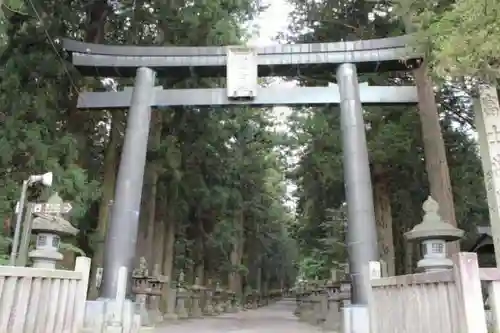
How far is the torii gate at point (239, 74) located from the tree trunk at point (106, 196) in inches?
77.5

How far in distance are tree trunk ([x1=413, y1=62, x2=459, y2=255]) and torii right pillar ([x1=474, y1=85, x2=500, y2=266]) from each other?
5.21 ft

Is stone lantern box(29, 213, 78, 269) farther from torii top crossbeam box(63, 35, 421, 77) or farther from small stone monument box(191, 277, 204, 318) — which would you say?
small stone monument box(191, 277, 204, 318)

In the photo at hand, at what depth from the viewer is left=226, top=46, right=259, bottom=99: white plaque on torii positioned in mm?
10445

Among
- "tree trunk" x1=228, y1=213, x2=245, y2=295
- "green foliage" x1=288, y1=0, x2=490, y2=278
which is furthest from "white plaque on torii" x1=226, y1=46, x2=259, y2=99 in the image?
"tree trunk" x1=228, y1=213, x2=245, y2=295

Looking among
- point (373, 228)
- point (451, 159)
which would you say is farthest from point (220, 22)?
point (451, 159)

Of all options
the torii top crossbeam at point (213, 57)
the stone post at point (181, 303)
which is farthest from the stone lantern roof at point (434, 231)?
the stone post at point (181, 303)

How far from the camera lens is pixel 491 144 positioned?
7.16 metres

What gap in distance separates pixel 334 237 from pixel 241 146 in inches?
258

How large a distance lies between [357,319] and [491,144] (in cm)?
372

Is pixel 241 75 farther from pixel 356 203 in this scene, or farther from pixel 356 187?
pixel 356 203

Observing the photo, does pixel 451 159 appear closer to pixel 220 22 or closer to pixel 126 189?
pixel 220 22

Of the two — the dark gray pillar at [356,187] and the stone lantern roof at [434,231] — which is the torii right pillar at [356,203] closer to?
the dark gray pillar at [356,187]

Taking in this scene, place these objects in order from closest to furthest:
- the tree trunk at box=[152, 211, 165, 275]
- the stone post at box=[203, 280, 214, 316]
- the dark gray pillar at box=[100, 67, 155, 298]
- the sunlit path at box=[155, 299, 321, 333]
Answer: the dark gray pillar at box=[100, 67, 155, 298]
the sunlit path at box=[155, 299, 321, 333]
the tree trunk at box=[152, 211, 165, 275]
the stone post at box=[203, 280, 214, 316]

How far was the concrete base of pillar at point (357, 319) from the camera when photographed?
816 cm
